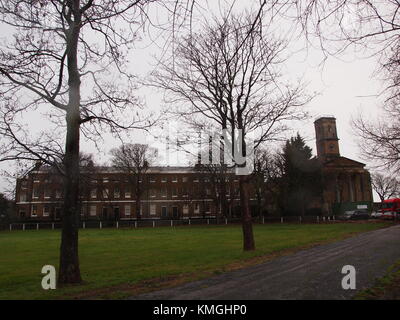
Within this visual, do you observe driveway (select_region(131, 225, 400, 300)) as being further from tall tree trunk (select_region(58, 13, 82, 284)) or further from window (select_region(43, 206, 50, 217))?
window (select_region(43, 206, 50, 217))

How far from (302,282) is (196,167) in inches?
1686

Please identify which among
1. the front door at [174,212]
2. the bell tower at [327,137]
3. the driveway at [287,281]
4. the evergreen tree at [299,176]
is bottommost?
the driveway at [287,281]

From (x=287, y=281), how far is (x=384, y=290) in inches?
88.6

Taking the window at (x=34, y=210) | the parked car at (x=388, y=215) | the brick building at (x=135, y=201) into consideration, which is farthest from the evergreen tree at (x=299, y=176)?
the window at (x=34, y=210)

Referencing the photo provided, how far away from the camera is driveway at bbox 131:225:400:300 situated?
24.9 ft

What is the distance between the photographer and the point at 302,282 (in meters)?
8.77

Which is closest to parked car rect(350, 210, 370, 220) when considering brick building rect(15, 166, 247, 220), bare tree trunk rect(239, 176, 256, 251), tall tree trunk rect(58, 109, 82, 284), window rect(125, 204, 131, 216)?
brick building rect(15, 166, 247, 220)

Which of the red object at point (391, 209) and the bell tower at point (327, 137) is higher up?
the bell tower at point (327, 137)

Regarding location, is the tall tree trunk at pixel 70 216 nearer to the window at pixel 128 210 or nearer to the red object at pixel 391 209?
the red object at pixel 391 209

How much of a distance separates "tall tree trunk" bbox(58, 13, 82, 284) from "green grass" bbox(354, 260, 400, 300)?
7.52 m

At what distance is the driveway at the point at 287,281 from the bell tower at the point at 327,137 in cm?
7032

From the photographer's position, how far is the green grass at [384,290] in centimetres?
703

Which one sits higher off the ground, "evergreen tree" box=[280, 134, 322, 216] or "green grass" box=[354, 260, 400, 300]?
"evergreen tree" box=[280, 134, 322, 216]
